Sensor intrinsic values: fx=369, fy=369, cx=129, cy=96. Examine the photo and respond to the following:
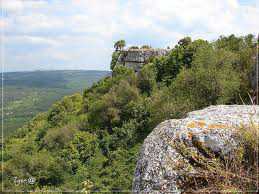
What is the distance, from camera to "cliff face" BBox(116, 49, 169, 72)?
50.0 metres

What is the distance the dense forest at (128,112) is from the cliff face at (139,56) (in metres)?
2.25

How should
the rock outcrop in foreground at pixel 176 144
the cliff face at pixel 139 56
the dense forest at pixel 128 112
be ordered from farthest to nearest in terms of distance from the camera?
the cliff face at pixel 139 56 < the dense forest at pixel 128 112 < the rock outcrop in foreground at pixel 176 144

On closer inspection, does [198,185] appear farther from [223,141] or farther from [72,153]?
[72,153]

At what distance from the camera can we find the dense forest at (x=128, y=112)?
24.1m

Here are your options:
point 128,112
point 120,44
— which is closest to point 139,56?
point 120,44

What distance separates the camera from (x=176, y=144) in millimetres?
4719

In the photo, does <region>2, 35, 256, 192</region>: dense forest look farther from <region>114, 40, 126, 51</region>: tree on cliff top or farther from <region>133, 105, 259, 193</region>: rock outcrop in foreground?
<region>133, 105, 259, 193</region>: rock outcrop in foreground

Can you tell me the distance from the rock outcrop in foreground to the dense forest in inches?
514

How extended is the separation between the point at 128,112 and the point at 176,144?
34.6 metres

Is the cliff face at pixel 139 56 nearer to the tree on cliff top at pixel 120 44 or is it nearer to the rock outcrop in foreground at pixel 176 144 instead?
the tree on cliff top at pixel 120 44

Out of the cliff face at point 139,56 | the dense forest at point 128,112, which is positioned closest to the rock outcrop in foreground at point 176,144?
the dense forest at point 128,112

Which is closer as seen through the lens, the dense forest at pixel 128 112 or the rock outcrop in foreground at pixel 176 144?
the rock outcrop in foreground at pixel 176 144

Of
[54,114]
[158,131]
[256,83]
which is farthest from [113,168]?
[54,114]

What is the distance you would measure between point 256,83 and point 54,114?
61652 mm
